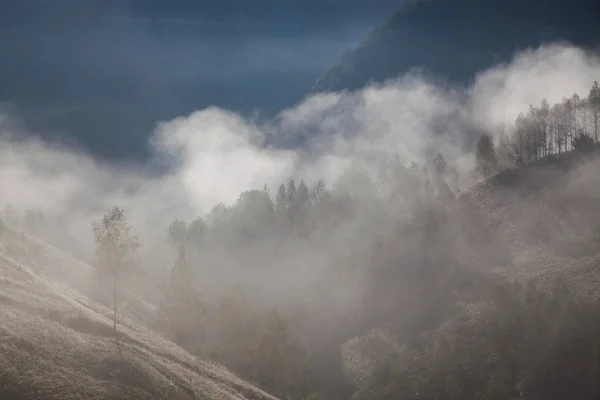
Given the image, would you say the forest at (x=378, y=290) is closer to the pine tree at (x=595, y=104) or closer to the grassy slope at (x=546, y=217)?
the pine tree at (x=595, y=104)

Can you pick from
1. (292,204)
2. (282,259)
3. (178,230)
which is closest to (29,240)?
(178,230)

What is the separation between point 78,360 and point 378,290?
82920 mm

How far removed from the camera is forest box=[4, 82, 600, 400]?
76.4m

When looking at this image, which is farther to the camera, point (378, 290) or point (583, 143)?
point (583, 143)

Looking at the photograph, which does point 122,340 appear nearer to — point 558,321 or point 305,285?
point 558,321

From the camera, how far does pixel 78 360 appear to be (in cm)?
4712

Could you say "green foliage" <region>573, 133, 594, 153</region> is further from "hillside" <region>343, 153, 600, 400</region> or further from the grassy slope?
"hillside" <region>343, 153, 600, 400</region>

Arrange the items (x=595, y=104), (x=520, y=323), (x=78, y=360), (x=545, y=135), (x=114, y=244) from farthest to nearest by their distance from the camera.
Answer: (x=545, y=135) < (x=595, y=104) < (x=520, y=323) < (x=114, y=244) < (x=78, y=360)

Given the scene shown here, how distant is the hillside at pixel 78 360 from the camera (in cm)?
4150

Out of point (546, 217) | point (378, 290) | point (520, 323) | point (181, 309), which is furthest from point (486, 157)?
point (181, 309)

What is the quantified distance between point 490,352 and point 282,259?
76.7 m

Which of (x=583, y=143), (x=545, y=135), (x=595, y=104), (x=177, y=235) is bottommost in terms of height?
(x=177, y=235)

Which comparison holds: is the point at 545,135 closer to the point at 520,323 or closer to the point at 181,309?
the point at 520,323

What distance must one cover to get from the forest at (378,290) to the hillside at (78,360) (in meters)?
9.29
